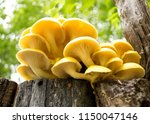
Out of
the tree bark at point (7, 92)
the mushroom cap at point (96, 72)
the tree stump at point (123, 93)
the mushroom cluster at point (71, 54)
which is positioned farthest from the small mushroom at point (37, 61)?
the tree stump at point (123, 93)

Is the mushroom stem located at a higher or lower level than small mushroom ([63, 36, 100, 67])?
higher

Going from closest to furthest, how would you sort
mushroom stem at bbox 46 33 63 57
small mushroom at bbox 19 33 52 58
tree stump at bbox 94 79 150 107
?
1. tree stump at bbox 94 79 150 107
2. small mushroom at bbox 19 33 52 58
3. mushroom stem at bbox 46 33 63 57

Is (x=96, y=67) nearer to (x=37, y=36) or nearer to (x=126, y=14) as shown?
(x=37, y=36)

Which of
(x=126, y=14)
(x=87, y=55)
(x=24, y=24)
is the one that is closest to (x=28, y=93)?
Result: (x=87, y=55)

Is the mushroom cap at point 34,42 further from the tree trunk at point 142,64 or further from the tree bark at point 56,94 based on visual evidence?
the tree trunk at point 142,64

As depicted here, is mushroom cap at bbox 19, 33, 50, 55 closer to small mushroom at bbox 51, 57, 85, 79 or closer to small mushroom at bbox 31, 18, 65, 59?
small mushroom at bbox 31, 18, 65, 59

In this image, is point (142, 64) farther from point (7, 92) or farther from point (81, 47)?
point (7, 92)

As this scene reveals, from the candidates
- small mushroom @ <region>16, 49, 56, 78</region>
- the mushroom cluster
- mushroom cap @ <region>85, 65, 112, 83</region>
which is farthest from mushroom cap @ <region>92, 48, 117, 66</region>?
small mushroom @ <region>16, 49, 56, 78</region>
